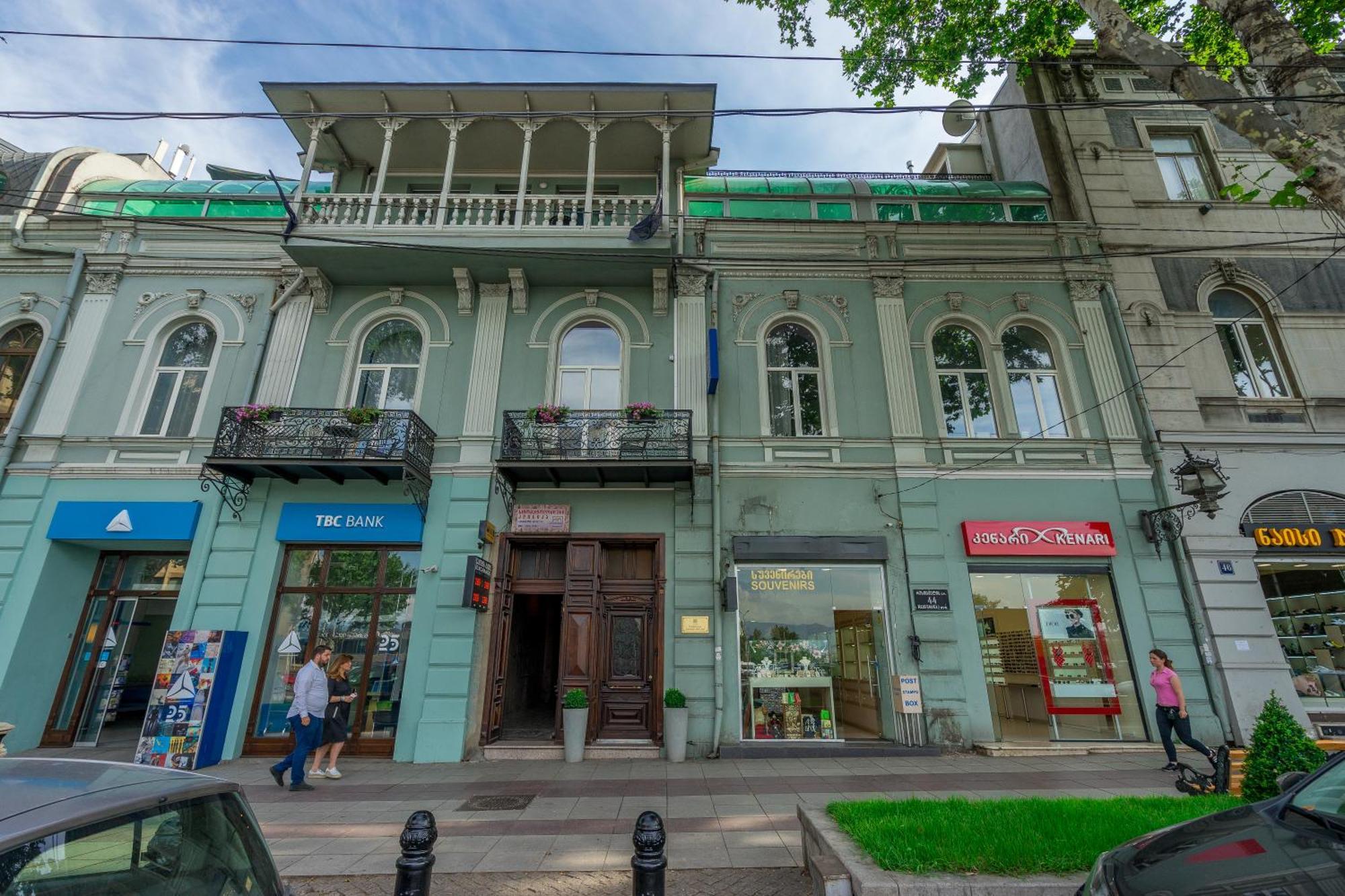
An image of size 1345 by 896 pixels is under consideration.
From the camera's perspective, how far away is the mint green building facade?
1070cm

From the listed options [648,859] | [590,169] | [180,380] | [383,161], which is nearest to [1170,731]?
[648,859]

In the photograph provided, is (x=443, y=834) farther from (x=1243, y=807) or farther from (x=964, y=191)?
(x=964, y=191)

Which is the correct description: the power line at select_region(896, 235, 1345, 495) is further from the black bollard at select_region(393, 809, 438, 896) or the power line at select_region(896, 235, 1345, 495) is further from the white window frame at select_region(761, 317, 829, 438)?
the black bollard at select_region(393, 809, 438, 896)

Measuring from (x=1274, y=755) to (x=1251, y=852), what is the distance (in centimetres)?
339

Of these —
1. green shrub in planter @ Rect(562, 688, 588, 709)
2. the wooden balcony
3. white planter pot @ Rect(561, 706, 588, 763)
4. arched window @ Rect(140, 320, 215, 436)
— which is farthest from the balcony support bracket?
white planter pot @ Rect(561, 706, 588, 763)

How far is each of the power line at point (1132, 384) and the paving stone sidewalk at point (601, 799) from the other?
16.7ft

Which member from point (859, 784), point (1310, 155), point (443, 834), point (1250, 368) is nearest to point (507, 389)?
point (443, 834)

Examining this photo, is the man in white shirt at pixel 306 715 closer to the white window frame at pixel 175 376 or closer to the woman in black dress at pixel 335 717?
the woman in black dress at pixel 335 717

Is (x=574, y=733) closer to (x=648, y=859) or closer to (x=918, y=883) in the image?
(x=648, y=859)

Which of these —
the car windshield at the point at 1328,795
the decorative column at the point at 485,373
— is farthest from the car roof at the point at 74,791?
the decorative column at the point at 485,373

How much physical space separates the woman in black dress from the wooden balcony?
4.23 metres

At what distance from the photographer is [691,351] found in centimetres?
1245

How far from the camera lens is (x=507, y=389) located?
12273mm

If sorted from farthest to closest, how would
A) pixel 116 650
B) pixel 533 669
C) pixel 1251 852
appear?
pixel 533 669 → pixel 116 650 → pixel 1251 852
